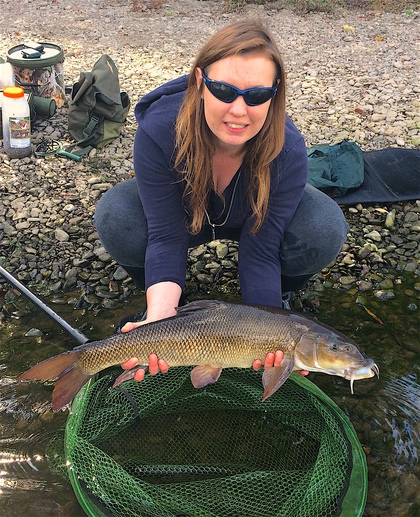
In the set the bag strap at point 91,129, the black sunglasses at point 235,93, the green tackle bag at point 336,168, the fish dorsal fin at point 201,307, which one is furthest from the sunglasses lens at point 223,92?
the bag strap at point 91,129

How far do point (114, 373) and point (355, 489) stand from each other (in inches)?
46.6

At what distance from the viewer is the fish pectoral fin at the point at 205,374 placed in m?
2.41

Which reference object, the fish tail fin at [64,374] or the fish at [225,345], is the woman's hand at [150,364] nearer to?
the fish at [225,345]

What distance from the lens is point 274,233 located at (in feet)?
9.64

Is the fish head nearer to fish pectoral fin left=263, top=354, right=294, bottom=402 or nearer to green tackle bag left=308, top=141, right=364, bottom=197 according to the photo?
fish pectoral fin left=263, top=354, right=294, bottom=402

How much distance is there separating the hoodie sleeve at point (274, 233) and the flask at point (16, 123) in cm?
290

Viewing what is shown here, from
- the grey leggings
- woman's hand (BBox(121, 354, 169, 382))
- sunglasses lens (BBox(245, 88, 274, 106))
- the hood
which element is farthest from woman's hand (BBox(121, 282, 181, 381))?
sunglasses lens (BBox(245, 88, 274, 106))

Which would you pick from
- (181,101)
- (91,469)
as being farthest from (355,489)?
(181,101)

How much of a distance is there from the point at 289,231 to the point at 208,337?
0.96 metres

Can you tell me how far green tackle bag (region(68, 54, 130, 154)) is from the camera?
525 centimetres

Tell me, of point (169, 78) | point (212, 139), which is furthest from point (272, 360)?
point (169, 78)

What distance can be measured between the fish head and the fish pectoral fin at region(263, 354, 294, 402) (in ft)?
0.13

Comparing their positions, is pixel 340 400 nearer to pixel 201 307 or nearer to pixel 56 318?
pixel 201 307

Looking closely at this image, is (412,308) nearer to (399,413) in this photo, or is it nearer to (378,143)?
(399,413)
